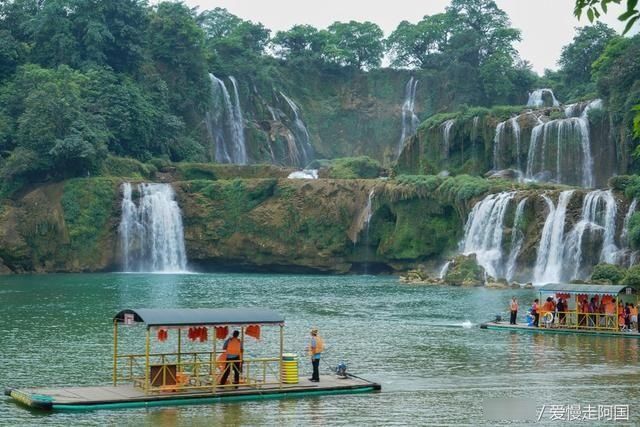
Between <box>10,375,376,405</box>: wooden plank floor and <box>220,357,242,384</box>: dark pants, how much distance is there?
38cm

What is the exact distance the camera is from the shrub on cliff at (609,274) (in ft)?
199

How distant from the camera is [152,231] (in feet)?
291

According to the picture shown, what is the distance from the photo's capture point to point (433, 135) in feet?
314

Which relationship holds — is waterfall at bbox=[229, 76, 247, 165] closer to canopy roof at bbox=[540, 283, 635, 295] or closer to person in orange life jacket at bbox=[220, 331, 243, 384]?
canopy roof at bbox=[540, 283, 635, 295]

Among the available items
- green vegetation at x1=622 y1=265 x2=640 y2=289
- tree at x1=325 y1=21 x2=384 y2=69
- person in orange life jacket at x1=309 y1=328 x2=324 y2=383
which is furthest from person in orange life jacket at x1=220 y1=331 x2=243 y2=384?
tree at x1=325 y1=21 x2=384 y2=69

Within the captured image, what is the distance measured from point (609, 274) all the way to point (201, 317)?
3880 centimetres

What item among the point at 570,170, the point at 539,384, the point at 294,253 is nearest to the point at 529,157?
the point at 570,170

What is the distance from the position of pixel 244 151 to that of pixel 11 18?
2608cm

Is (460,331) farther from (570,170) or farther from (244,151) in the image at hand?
(244,151)

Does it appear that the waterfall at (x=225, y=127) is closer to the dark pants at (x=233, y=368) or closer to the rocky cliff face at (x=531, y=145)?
the rocky cliff face at (x=531, y=145)

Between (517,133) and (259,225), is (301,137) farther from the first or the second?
(517,133)

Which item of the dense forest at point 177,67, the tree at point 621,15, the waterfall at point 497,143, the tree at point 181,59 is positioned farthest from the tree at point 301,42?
the tree at point 621,15

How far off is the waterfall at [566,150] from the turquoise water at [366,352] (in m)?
21.5

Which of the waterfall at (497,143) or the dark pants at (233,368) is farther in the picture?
the waterfall at (497,143)
